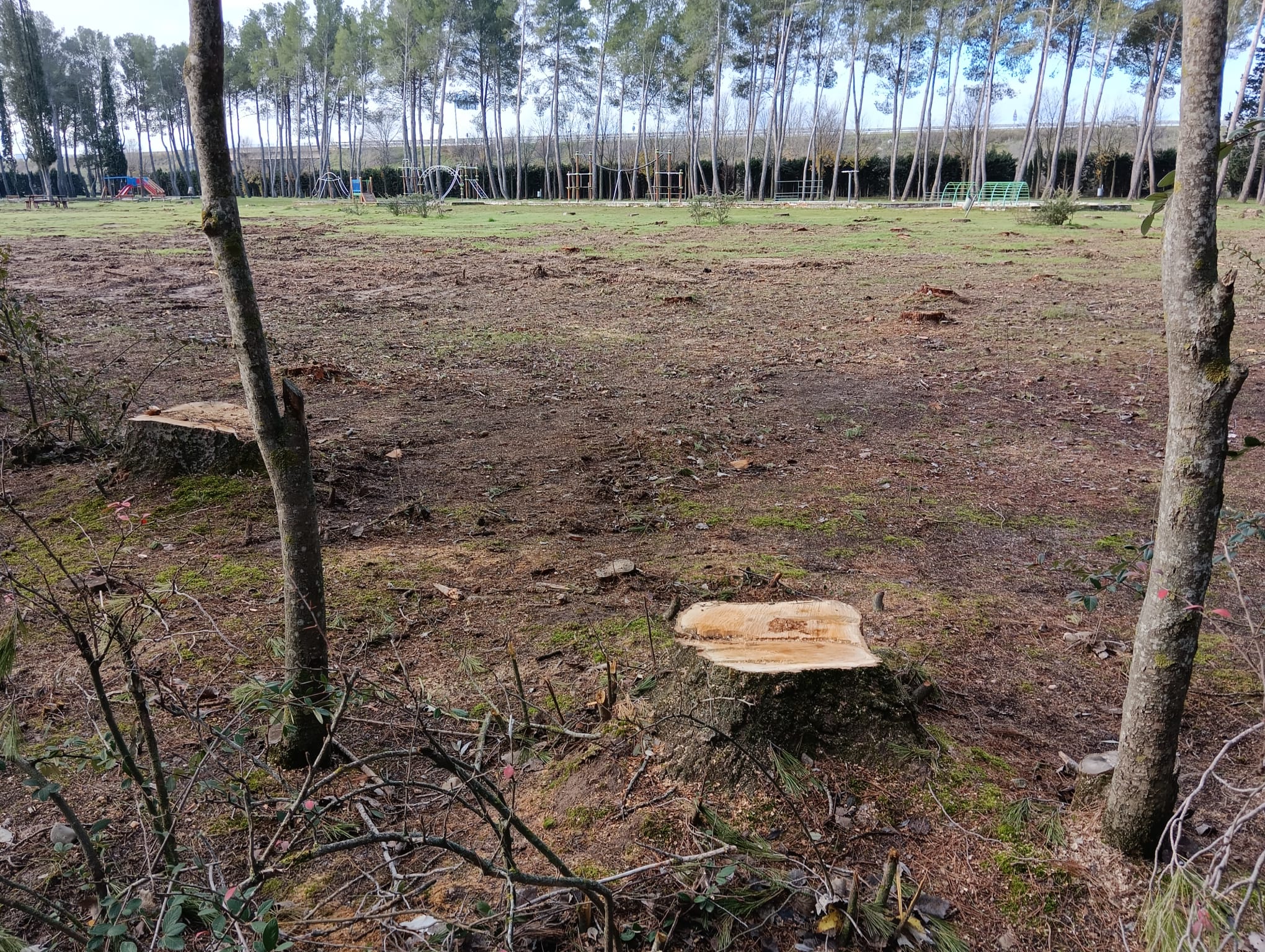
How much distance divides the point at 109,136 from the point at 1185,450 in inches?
3462

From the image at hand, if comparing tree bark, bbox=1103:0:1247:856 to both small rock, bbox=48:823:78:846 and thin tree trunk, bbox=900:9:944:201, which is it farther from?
thin tree trunk, bbox=900:9:944:201

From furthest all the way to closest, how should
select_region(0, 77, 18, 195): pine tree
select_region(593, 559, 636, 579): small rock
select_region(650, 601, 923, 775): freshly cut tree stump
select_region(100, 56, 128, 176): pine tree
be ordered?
select_region(100, 56, 128, 176): pine tree < select_region(0, 77, 18, 195): pine tree < select_region(593, 559, 636, 579): small rock < select_region(650, 601, 923, 775): freshly cut tree stump

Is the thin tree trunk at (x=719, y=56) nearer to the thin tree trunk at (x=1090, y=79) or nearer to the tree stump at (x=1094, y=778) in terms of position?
the thin tree trunk at (x=1090, y=79)

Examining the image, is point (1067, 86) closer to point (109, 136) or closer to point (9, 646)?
point (9, 646)

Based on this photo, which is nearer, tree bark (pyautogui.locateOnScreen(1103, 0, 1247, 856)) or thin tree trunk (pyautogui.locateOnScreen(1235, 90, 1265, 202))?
tree bark (pyautogui.locateOnScreen(1103, 0, 1247, 856))

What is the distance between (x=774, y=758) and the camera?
252cm

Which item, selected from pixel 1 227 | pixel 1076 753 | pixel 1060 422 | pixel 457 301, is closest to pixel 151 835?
pixel 1076 753

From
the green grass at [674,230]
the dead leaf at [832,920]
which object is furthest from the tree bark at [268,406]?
the green grass at [674,230]

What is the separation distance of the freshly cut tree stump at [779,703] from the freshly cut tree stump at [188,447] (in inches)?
141

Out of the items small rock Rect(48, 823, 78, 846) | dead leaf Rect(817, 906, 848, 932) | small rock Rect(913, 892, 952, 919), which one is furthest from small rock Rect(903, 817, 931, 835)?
small rock Rect(48, 823, 78, 846)

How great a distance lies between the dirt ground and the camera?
2.41 meters

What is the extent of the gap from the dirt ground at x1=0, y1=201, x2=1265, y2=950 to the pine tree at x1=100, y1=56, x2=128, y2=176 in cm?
7128

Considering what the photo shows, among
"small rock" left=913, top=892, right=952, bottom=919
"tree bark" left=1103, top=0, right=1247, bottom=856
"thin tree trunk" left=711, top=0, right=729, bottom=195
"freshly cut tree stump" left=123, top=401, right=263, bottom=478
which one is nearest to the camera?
"tree bark" left=1103, top=0, right=1247, bottom=856

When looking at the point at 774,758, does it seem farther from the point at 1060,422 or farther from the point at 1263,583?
the point at 1060,422
